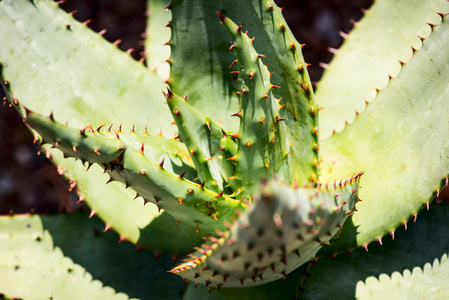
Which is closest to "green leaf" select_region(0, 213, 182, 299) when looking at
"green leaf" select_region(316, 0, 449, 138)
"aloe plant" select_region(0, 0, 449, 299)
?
"aloe plant" select_region(0, 0, 449, 299)

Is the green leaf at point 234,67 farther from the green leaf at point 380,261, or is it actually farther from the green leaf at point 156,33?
the green leaf at point 156,33

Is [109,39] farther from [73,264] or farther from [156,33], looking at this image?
[73,264]

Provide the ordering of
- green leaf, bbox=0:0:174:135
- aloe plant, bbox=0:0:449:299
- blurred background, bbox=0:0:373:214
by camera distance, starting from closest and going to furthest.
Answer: aloe plant, bbox=0:0:449:299 < green leaf, bbox=0:0:174:135 < blurred background, bbox=0:0:373:214

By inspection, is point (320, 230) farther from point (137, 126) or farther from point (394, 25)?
point (394, 25)

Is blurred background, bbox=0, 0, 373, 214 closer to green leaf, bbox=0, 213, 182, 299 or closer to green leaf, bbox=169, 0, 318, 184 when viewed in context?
green leaf, bbox=0, 213, 182, 299

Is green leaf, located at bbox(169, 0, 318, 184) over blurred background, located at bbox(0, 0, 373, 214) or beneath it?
over

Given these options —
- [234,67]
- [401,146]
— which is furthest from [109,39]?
[401,146]

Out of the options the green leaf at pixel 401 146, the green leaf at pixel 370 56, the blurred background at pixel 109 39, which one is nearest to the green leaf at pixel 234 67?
the green leaf at pixel 401 146
